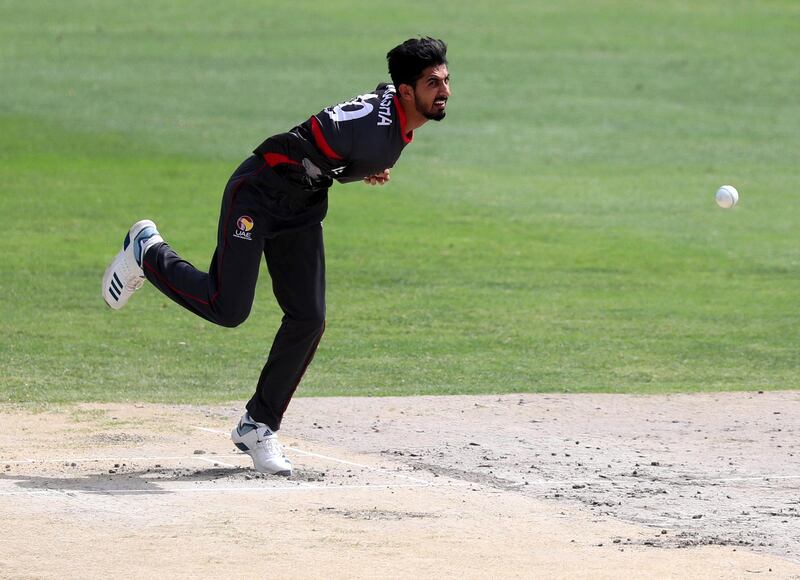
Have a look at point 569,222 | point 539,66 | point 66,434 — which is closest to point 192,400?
point 66,434

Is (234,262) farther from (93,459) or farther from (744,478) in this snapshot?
(744,478)

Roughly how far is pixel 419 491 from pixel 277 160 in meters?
1.82

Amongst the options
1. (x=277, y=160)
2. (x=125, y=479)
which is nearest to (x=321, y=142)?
(x=277, y=160)

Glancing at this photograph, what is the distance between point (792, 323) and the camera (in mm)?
13047

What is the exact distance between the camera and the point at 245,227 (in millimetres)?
7434

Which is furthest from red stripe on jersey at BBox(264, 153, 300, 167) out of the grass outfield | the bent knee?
the grass outfield

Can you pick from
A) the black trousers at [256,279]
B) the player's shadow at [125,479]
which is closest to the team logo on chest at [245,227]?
the black trousers at [256,279]

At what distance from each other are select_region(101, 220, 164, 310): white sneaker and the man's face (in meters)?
1.83

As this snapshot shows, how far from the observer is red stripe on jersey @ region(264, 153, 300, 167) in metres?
7.35

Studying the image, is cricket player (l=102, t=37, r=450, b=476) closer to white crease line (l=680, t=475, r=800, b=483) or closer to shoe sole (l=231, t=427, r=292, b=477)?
shoe sole (l=231, t=427, r=292, b=477)

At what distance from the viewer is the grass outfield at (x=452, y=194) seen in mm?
11594

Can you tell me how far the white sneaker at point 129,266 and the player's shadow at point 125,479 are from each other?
1.16m

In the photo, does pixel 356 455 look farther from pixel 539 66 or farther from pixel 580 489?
pixel 539 66

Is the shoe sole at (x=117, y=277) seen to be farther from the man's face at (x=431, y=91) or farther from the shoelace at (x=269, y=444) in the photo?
the man's face at (x=431, y=91)
